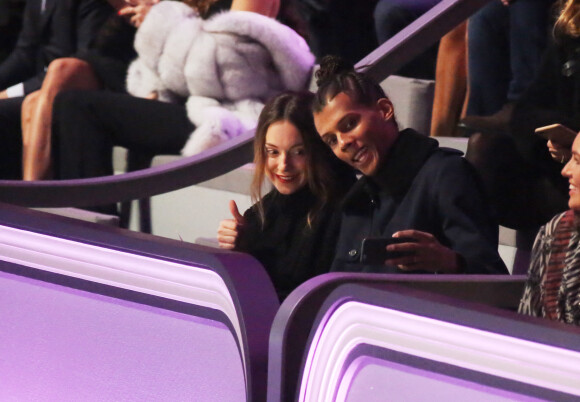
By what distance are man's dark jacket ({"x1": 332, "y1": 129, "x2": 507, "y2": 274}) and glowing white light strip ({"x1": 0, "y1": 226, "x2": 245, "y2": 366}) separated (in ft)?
1.55

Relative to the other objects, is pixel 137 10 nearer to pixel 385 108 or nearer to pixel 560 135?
pixel 385 108

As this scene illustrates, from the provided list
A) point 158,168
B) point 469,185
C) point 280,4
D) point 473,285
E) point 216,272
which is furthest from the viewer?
point 280,4

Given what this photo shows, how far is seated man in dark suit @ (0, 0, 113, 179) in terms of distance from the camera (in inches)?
138

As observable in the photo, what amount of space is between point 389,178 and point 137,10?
187 centimetres

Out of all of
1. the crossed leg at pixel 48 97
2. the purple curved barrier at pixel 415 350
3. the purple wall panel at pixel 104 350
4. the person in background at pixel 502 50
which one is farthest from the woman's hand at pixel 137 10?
the purple curved barrier at pixel 415 350

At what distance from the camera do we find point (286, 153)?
176 cm

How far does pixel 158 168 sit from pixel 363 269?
3.57 ft

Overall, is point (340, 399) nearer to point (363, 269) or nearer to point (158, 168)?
point (363, 269)

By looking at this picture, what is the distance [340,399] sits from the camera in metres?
0.99

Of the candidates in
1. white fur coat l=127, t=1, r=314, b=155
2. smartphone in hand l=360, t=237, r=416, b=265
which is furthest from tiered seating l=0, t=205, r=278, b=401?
white fur coat l=127, t=1, r=314, b=155

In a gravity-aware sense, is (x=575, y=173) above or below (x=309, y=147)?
above

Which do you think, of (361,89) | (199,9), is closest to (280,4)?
(199,9)

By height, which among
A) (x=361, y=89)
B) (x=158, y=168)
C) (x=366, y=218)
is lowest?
(x=158, y=168)

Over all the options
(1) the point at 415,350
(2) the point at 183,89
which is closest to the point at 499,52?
(2) the point at 183,89
